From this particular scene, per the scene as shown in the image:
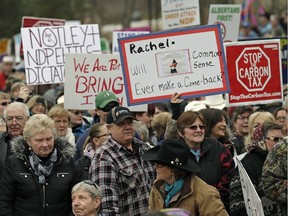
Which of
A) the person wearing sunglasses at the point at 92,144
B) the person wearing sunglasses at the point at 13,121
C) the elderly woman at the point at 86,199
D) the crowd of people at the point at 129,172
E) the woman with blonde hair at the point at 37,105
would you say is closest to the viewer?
the crowd of people at the point at 129,172

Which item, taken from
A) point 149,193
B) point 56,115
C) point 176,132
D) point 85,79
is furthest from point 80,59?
point 149,193

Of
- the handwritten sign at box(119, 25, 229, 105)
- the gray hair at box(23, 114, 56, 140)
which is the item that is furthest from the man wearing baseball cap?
the handwritten sign at box(119, 25, 229, 105)

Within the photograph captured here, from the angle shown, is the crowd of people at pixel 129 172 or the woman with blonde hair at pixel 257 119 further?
the woman with blonde hair at pixel 257 119

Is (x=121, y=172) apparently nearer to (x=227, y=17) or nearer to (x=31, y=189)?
(x=31, y=189)

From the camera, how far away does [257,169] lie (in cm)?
912

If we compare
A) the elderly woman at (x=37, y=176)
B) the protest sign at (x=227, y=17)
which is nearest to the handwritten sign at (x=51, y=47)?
the protest sign at (x=227, y=17)

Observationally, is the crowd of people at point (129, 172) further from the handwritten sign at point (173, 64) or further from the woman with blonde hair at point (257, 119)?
the woman with blonde hair at point (257, 119)

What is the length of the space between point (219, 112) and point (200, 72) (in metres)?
0.60

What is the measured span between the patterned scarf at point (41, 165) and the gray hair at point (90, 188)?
0.63 meters

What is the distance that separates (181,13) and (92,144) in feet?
24.0

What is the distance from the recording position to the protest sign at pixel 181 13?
17141mm

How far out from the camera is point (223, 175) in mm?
9555

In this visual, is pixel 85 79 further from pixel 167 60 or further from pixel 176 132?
pixel 176 132

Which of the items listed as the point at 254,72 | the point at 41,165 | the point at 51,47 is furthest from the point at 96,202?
the point at 51,47
